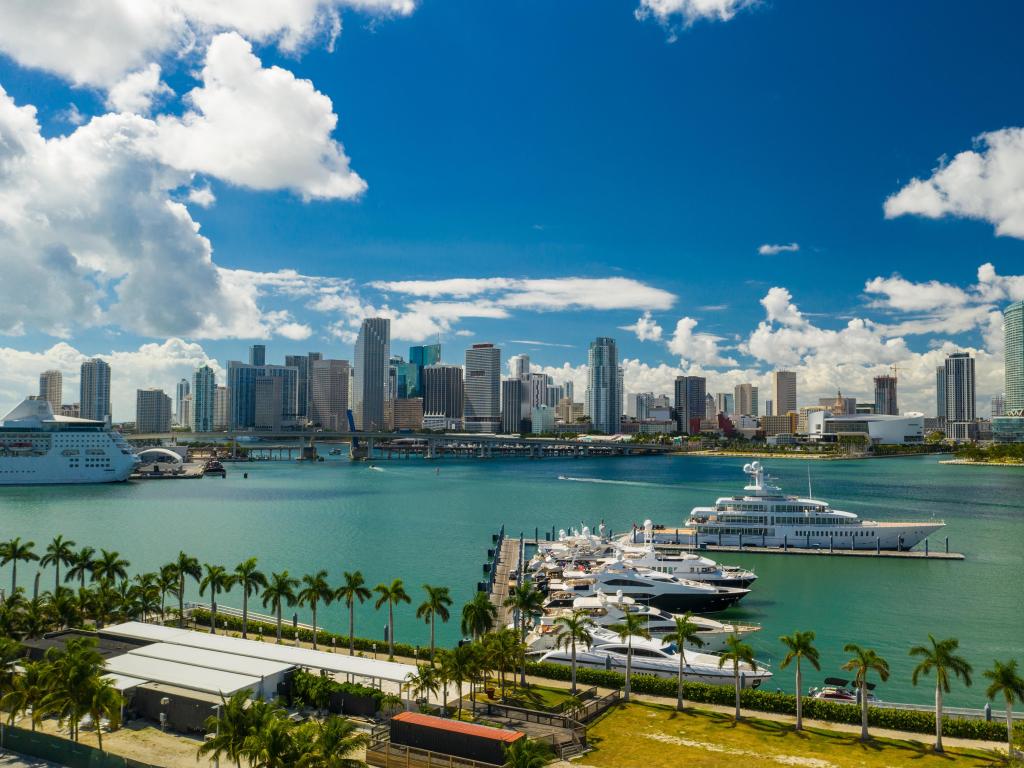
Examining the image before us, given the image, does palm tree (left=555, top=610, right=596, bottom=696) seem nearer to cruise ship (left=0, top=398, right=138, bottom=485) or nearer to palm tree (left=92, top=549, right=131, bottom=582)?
palm tree (left=92, top=549, right=131, bottom=582)

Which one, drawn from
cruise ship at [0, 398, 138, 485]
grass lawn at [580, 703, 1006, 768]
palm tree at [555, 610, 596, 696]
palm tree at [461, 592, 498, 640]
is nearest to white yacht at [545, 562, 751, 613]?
palm tree at [555, 610, 596, 696]

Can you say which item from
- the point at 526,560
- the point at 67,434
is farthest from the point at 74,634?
the point at 67,434

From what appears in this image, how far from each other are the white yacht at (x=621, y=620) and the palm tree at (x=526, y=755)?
14181 millimetres

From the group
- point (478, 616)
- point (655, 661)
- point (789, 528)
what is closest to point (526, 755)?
point (478, 616)

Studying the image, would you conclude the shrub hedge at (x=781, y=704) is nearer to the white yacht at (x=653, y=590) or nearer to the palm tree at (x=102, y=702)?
the palm tree at (x=102, y=702)

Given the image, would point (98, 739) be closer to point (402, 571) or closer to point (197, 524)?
point (402, 571)

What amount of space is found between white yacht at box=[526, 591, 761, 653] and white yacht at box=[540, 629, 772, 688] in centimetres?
138

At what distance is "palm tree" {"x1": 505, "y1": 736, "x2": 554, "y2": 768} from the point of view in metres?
18.2

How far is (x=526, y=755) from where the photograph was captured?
59.9ft

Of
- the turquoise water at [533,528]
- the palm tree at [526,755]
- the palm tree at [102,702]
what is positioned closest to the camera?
the palm tree at [526,755]

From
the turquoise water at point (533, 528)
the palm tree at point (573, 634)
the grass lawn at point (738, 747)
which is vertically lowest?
the turquoise water at point (533, 528)

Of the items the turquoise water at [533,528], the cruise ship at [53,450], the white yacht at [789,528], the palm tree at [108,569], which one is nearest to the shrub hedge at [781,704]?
the turquoise water at [533,528]

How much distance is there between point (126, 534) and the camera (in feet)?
249

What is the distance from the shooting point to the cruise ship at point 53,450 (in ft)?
422
